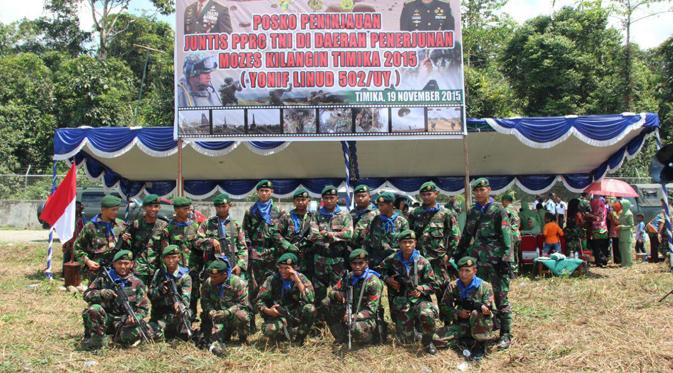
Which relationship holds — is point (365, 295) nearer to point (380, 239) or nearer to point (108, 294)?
point (380, 239)

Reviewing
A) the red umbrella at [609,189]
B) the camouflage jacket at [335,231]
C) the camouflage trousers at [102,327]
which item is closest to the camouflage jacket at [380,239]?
the camouflage jacket at [335,231]

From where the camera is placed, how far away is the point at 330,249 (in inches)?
231

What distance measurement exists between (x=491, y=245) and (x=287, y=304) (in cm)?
219

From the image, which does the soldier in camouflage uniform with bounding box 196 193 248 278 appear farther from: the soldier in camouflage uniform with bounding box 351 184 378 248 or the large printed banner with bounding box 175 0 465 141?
the large printed banner with bounding box 175 0 465 141

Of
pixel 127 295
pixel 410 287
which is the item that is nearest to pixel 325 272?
pixel 410 287

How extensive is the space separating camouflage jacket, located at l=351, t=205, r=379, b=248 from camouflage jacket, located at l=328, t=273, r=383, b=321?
0.50 meters

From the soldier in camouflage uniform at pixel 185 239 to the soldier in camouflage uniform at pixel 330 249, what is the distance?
1.32 metres

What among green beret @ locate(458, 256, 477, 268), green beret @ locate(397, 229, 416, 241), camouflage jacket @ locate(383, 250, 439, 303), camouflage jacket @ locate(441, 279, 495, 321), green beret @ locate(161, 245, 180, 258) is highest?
green beret @ locate(397, 229, 416, 241)

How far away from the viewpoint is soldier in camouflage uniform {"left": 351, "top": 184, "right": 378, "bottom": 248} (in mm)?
5867

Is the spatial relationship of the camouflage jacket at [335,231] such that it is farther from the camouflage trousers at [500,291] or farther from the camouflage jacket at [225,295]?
the camouflage trousers at [500,291]

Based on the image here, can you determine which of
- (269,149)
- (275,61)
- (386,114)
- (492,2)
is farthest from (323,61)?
(492,2)

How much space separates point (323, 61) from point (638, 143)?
6.20m

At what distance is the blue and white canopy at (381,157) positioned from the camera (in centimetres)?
935

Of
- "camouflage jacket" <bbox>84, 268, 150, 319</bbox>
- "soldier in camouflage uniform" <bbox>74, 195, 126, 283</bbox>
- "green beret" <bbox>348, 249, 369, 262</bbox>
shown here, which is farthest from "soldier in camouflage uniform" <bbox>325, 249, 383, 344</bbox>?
"soldier in camouflage uniform" <bbox>74, 195, 126, 283</bbox>
